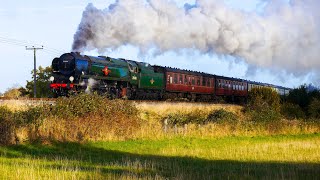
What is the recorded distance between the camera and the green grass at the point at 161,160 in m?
14.8

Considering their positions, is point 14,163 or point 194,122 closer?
point 14,163

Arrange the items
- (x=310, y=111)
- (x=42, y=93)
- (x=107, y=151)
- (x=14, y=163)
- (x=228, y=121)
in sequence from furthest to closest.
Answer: (x=42, y=93) → (x=310, y=111) → (x=228, y=121) → (x=107, y=151) → (x=14, y=163)

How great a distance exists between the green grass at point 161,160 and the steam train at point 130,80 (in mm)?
9417

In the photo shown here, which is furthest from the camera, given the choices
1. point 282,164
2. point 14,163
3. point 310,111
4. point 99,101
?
point 310,111

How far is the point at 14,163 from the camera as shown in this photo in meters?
17.0

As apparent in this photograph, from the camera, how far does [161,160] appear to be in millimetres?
19469

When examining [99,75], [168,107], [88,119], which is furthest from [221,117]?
[88,119]

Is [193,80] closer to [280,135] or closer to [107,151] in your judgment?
[280,135]

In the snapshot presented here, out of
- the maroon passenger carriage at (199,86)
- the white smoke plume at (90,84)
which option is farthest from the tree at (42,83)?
the white smoke plume at (90,84)

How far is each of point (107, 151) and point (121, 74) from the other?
19.7 meters

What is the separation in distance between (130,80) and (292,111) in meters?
19.4

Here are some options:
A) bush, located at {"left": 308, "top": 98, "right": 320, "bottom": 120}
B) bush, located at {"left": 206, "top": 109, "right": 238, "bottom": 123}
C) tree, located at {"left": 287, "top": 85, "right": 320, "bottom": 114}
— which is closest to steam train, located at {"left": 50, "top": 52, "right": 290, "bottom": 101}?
bush, located at {"left": 206, "top": 109, "right": 238, "bottom": 123}

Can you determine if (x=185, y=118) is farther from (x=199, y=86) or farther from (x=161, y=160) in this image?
(x=199, y=86)

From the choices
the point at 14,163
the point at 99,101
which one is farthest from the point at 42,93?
the point at 14,163
